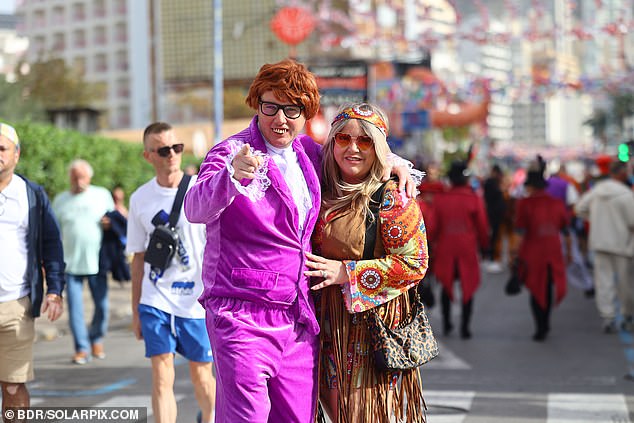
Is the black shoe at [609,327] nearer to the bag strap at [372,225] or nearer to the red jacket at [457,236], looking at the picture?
the red jacket at [457,236]

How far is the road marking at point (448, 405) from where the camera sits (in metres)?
6.85

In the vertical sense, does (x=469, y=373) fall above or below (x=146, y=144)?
below

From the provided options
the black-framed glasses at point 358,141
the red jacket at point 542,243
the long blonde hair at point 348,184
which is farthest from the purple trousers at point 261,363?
the red jacket at point 542,243

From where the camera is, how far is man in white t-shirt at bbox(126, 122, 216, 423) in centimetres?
547

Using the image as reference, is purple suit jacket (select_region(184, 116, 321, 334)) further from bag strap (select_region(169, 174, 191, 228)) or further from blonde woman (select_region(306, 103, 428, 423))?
bag strap (select_region(169, 174, 191, 228))

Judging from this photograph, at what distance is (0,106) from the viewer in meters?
29.3

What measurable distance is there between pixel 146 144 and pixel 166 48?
245 feet

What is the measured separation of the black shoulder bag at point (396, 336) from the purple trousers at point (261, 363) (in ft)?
0.83

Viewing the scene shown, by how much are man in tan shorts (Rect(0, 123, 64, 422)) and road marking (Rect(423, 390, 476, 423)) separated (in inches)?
107

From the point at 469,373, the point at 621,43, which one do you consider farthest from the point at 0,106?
the point at 469,373

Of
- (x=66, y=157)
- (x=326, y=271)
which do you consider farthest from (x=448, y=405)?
(x=66, y=157)

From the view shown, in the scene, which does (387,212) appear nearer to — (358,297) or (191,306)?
(358,297)

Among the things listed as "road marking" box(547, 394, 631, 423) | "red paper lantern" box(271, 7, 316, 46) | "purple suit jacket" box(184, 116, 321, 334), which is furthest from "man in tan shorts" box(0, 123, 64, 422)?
"red paper lantern" box(271, 7, 316, 46)

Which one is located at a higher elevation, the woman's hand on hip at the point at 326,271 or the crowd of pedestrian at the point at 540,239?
the woman's hand on hip at the point at 326,271
